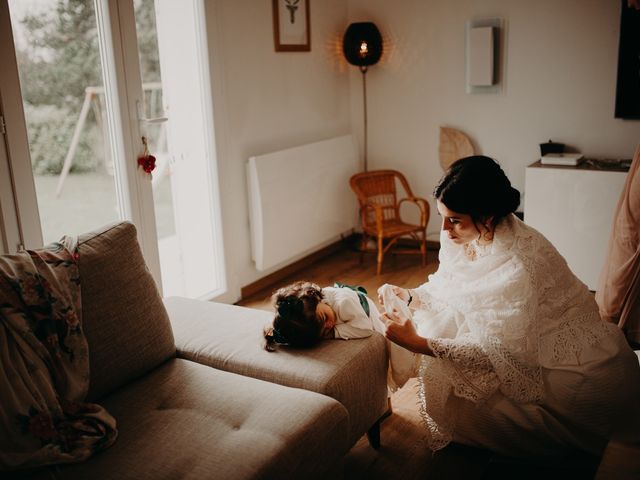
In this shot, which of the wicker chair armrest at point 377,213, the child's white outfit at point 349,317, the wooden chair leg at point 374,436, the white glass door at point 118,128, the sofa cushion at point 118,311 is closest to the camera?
the sofa cushion at point 118,311

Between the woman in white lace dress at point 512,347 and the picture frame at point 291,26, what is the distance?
236cm

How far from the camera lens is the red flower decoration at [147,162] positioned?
313cm

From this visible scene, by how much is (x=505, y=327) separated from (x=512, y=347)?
64mm

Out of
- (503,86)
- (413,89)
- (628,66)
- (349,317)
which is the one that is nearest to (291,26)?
(413,89)

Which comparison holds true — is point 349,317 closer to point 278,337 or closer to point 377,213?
point 278,337

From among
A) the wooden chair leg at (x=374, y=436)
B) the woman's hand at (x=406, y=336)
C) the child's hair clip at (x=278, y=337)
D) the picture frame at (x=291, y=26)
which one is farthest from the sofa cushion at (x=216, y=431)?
the picture frame at (x=291, y=26)

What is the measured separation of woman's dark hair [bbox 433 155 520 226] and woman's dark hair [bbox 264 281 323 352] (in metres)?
0.55

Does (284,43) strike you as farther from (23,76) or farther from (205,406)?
(205,406)

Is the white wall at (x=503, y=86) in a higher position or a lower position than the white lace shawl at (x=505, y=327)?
higher

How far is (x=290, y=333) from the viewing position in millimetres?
2117

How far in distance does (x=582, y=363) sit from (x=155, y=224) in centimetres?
210

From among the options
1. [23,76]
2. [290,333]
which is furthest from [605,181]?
[23,76]

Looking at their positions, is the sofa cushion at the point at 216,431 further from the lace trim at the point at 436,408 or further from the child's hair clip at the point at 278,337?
the lace trim at the point at 436,408

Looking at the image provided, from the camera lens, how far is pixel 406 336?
208 cm
